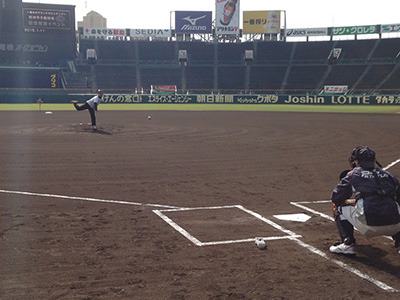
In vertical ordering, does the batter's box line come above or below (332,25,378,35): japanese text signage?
below

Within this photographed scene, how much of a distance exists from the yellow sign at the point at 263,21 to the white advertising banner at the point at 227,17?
2.04m

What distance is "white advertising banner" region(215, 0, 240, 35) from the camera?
78.4 meters

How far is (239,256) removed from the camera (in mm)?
6469

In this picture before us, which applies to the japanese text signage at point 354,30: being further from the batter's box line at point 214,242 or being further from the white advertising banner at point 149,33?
the batter's box line at point 214,242

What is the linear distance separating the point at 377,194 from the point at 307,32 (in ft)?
249

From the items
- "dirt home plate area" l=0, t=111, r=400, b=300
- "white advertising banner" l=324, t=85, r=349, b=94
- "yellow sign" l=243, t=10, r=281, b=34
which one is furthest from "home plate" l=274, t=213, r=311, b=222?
"yellow sign" l=243, t=10, r=281, b=34

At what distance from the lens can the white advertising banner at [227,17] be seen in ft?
257

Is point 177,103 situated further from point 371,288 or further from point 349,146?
point 371,288

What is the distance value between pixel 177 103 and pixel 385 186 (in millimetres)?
53600

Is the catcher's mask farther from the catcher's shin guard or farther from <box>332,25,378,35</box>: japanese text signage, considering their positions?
<box>332,25,378,35</box>: japanese text signage

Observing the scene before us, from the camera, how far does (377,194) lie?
Answer: 6.45 meters

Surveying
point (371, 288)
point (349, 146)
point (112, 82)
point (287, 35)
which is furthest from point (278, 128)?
point (287, 35)

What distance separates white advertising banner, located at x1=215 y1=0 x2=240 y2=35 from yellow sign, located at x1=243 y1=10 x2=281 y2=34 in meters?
2.04

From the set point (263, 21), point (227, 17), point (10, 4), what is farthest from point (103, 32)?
point (263, 21)
